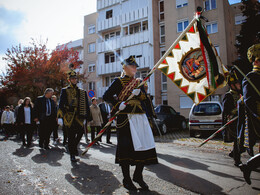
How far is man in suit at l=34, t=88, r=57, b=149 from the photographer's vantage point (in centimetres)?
785

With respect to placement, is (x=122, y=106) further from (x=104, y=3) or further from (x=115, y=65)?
(x=104, y=3)

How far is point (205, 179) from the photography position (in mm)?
3805

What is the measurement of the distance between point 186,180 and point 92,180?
1.70 m

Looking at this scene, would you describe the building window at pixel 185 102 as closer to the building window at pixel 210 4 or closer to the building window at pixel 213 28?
the building window at pixel 213 28

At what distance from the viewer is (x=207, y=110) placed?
10609 mm

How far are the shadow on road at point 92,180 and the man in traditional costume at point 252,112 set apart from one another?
2.10m

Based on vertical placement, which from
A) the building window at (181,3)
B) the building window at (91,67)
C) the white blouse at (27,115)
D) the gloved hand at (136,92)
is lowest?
the white blouse at (27,115)

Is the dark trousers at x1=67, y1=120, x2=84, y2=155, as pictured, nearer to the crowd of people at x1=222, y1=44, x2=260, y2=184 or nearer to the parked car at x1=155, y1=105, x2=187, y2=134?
the crowd of people at x1=222, y1=44, x2=260, y2=184

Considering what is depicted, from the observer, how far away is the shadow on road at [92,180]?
340 centimetres

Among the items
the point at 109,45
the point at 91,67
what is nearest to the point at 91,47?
the point at 91,67

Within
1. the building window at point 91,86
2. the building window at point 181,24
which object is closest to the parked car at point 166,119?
the building window at point 181,24

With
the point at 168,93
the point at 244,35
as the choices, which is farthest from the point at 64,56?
the point at 244,35

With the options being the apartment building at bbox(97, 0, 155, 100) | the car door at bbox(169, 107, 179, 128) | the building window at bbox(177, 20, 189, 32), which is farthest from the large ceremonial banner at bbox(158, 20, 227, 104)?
the building window at bbox(177, 20, 189, 32)

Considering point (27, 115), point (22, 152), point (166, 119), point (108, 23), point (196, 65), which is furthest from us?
point (108, 23)
